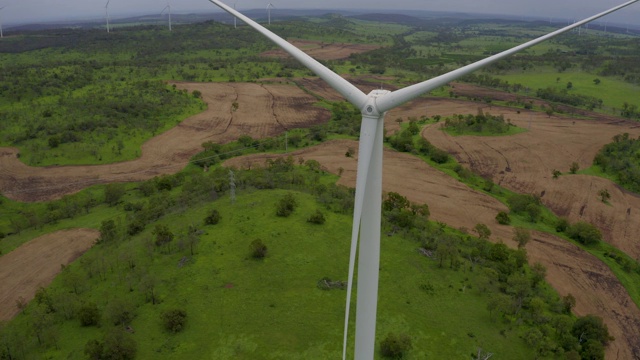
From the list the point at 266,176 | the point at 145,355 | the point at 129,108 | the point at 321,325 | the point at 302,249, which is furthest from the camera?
the point at 129,108

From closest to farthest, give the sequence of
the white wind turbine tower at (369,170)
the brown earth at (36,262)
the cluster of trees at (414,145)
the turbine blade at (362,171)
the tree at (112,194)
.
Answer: the turbine blade at (362,171), the white wind turbine tower at (369,170), the brown earth at (36,262), the tree at (112,194), the cluster of trees at (414,145)

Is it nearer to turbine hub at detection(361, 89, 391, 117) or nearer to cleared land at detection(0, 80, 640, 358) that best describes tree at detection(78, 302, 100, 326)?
cleared land at detection(0, 80, 640, 358)

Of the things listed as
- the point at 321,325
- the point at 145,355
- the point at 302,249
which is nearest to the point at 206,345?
the point at 145,355

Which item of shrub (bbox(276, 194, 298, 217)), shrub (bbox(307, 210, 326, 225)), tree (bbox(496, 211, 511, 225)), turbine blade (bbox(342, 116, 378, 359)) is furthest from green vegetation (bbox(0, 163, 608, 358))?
turbine blade (bbox(342, 116, 378, 359))

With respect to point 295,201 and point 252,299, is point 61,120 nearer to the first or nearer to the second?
point 295,201

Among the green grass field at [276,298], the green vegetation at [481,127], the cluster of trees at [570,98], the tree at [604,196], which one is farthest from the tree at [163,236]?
the cluster of trees at [570,98]

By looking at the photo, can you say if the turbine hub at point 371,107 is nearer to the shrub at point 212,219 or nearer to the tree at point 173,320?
the tree at point 173,320

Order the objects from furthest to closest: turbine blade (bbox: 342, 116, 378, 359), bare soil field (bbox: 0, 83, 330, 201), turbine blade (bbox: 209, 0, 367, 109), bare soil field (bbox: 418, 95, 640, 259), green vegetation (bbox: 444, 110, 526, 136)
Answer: green vegetation (bbox: 444, 110, 526, 136)
bare soil field (bbox: 0, 83, 330, 201)
bare soil field (bbox: 418, 95, 640, 259)
turbine blade (bbox: 209, 0, 367, 109)
turbine blade (bbox: 342, 116, 378, 359)
